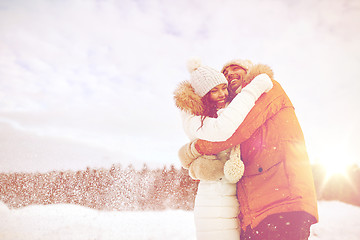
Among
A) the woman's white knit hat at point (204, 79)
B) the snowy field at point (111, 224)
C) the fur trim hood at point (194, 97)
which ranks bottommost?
the snowy field at point (111, 224)

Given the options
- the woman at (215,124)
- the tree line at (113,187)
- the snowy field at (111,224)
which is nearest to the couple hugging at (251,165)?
the woman at (215,124)

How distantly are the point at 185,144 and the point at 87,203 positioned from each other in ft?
39.7

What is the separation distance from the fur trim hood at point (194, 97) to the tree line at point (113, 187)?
1040 centimetres

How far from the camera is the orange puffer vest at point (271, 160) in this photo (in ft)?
5.11

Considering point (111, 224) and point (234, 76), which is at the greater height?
point (234, 76)

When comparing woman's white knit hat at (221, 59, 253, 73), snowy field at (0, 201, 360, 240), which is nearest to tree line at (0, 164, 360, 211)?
snowy field at (0, 201, 360, 240)

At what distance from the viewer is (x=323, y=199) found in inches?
549

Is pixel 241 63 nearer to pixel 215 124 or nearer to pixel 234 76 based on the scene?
pixel 234 76

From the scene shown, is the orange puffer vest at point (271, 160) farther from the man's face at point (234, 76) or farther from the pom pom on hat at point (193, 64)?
the pom pom on hat at point (193, 64)

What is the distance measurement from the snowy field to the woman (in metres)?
6.33

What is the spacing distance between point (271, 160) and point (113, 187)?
12147 mm

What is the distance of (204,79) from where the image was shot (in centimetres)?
214

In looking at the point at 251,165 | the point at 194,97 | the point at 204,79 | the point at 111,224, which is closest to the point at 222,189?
the point at 251,165

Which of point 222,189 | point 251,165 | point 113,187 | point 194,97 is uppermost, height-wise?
point 113,187
